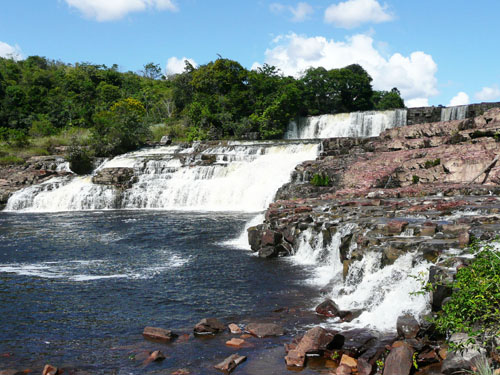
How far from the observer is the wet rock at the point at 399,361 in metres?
8.41

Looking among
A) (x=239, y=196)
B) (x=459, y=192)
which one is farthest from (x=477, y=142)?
(x=239, y=196)

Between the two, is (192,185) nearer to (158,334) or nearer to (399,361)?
(158,334)

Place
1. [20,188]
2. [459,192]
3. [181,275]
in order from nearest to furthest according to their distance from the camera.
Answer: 1. [181,275]
2. [459,192]
3. [20,188]

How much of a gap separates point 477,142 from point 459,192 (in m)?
7.52

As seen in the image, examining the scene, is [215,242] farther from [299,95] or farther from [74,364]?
[299,95]

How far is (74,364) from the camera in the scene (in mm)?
9906

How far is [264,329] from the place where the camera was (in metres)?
11.2

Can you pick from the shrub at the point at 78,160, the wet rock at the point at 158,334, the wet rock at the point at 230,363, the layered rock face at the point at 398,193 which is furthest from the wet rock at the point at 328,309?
the shrub at the point at 78,160

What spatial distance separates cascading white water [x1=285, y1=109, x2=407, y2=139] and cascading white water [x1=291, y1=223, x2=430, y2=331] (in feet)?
107

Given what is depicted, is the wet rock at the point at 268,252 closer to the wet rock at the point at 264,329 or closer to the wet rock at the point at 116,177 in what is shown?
the wet rock at the point at 264,329

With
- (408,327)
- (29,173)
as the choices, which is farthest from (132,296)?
(29,173)

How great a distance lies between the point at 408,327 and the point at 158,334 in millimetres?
5520

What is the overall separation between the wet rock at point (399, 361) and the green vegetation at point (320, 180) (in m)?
23.4

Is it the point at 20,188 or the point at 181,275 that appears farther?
the point at 20,188
